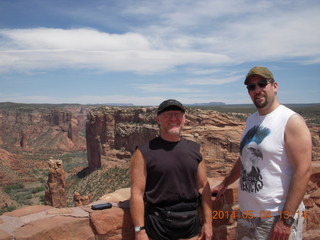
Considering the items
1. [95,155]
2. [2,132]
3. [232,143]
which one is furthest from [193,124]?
[2,132]

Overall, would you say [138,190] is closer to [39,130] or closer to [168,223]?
[168,223]

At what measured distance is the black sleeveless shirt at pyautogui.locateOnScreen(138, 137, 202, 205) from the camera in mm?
3254

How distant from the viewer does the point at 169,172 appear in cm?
325

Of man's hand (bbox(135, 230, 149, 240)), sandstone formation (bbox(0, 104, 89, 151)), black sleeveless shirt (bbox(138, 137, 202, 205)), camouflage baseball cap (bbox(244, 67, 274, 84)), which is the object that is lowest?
sandstone formation (bbox(0, 104, 89, 151))

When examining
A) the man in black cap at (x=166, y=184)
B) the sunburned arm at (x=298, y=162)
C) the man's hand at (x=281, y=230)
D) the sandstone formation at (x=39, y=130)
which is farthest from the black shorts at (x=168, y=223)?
the sandstone formation at (x=39, y=130)

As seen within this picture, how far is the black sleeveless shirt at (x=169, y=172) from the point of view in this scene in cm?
325

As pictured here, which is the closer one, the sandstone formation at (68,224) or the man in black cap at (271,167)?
the man in black cap at (271,167)

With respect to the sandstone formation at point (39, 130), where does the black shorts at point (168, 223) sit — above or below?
above

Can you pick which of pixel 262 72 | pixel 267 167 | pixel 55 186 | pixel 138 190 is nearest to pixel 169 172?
pixel 138 190

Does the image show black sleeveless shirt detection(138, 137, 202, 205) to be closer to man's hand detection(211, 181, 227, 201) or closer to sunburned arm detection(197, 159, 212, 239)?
sunburned arm detection(197, 159, 212, 239)

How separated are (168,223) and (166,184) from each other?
0.42 meters

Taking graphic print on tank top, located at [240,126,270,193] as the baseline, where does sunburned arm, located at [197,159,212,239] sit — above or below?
below

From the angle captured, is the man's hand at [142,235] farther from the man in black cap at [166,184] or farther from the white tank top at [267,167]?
the white tank top at [267,167]
